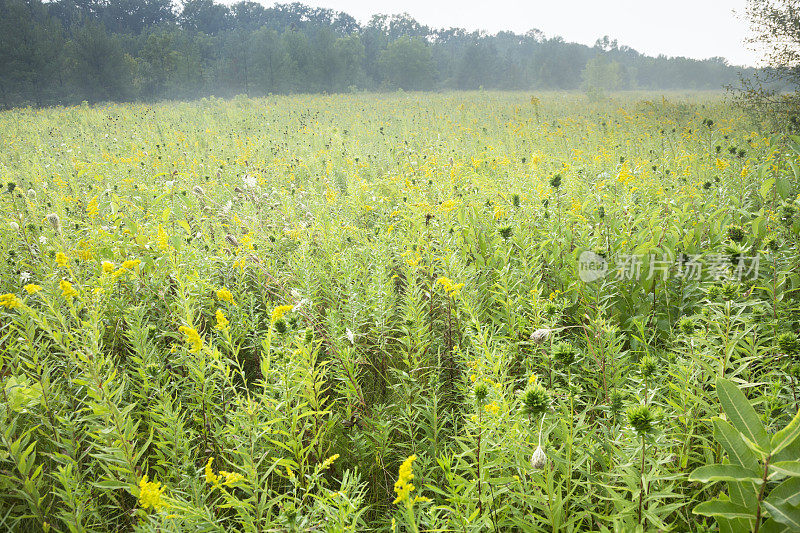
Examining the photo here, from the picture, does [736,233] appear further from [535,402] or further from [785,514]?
[535,402]

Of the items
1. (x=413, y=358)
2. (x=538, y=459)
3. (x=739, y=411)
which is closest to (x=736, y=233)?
(x=739, y=411)

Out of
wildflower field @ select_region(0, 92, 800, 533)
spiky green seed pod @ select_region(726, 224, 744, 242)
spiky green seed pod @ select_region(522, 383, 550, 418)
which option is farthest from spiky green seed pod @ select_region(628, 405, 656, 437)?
spiky green seed pod @ select_region(726, 224, 744, 242)

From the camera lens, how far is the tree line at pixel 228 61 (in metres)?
31.3

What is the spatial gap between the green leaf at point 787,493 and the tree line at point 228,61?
39.6 meters

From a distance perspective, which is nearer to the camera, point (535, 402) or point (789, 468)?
point (789, 468)

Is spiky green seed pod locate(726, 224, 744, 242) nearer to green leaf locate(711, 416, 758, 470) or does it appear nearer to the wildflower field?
the wildflower field

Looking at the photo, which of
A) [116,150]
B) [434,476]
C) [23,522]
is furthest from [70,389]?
[116,150]

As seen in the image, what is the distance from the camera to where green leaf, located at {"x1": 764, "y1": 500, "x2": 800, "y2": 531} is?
908 mm

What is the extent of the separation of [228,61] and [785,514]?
52.1 metres

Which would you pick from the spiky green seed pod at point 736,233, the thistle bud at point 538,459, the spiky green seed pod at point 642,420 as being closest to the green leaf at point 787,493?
the spiky green seed pod at point 642,420

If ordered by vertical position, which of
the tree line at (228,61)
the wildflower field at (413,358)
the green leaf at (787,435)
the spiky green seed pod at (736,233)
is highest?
the tree line at (228,61)

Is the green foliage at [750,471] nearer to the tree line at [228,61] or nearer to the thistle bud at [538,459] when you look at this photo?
the thistle bud at [538,459]

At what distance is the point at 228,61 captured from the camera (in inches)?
1692

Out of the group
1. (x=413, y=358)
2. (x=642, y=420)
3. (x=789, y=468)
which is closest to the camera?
(x=789, y=468)
